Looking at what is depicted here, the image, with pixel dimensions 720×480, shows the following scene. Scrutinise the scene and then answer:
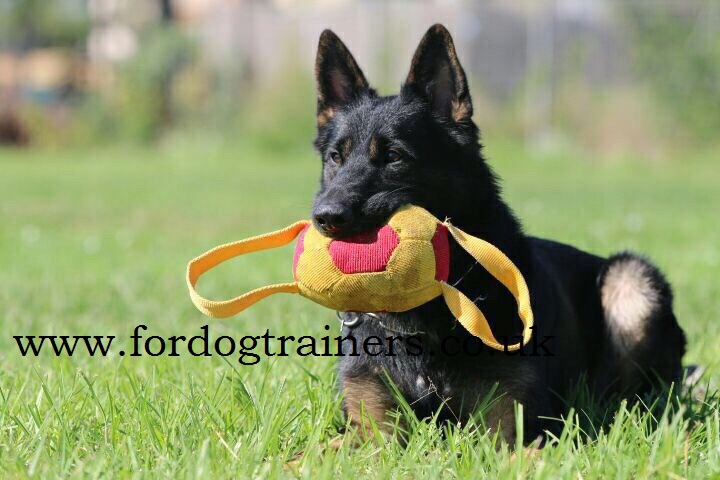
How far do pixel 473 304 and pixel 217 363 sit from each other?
1.55m

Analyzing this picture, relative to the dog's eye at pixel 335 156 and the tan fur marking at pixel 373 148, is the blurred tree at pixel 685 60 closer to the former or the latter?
the dog's eye at pixel 335 156

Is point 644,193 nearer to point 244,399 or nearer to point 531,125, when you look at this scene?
point 531,125

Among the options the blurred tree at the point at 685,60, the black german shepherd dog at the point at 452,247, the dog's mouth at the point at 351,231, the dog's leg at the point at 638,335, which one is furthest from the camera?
the blurred tree at the point at 685,60

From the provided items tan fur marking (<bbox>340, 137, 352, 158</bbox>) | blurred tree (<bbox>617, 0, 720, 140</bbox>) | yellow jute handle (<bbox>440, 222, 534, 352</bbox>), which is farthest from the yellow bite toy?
blurred tree (<bbox>617, 0, 720, 140</bbox>)

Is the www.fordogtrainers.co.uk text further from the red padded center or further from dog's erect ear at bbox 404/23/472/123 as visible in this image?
dog's erect ear at bbox 404/23/472/123

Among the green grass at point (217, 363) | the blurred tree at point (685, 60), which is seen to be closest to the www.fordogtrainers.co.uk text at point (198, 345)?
the green grass at point (217, 363)

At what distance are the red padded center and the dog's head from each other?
0.14 meters

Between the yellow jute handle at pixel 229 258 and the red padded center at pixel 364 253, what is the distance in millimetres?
212

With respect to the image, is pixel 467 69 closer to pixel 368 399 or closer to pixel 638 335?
pixel 638 335

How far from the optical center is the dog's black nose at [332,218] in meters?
3.12

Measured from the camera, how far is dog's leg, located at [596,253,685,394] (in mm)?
4219

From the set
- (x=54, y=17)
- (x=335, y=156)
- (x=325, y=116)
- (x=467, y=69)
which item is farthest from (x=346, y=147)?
(x=54, y=17)

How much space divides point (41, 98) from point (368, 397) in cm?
2807

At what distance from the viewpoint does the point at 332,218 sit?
3.13 metres
